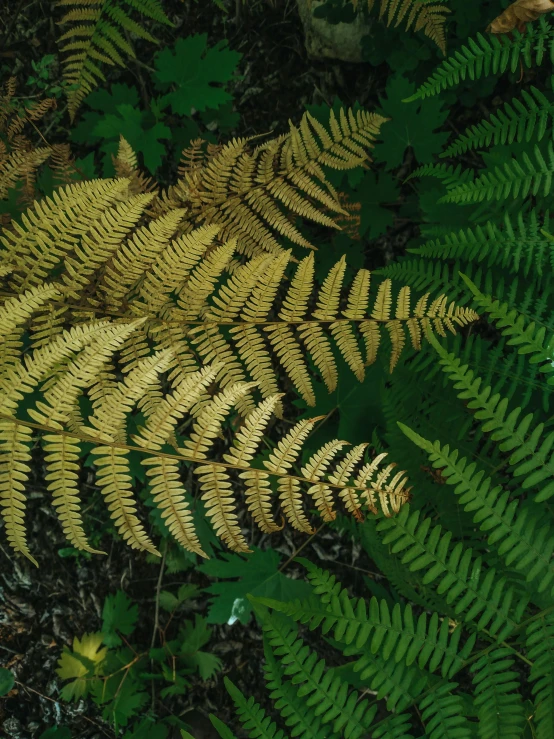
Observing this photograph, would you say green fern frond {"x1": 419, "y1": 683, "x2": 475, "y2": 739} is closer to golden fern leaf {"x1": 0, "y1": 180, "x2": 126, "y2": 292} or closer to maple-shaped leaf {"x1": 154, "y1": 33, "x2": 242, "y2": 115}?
golden fern leaf {"x1": 0, "y1": 180, "x2": 126, "y2": 292}

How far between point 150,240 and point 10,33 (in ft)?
7.48

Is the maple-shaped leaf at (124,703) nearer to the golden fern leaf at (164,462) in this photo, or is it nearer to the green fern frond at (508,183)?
the golden fern leaf at (164,462)

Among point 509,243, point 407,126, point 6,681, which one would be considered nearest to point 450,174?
point 509,243

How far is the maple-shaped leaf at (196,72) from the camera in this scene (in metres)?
2.88

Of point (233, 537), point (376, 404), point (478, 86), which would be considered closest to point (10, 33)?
point (478, 86)

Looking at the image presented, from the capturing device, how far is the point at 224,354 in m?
1.98

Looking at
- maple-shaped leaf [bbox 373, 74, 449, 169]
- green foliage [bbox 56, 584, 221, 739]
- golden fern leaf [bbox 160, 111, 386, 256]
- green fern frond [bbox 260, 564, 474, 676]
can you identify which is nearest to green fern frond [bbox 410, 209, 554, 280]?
golden fern leaf [bbox 160, 111, 386, 256]

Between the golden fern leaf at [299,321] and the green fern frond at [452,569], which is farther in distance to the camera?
the golden fern leaf at [299,321]

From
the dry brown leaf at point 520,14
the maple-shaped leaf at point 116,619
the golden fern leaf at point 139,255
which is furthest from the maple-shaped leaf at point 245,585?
the dry brown leaf at point 520,14

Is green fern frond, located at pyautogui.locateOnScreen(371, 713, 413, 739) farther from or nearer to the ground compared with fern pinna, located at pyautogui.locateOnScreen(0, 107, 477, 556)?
nearer to the ground

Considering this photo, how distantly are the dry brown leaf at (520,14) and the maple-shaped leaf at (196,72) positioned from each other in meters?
1.22

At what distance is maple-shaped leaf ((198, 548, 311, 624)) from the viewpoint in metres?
2.73

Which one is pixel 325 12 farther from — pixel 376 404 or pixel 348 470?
pixel 348 470

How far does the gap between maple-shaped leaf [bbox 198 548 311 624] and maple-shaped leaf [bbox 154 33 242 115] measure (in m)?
2.21
